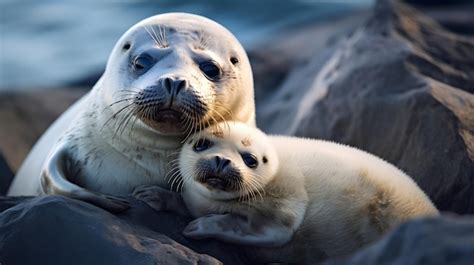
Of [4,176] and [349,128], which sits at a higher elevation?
[349,128]

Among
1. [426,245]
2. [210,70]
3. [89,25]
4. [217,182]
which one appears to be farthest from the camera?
[89,25]

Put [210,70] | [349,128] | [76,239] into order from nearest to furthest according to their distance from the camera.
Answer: [76,239], [210,70], [349,128]

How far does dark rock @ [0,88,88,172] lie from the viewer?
28.6 ft

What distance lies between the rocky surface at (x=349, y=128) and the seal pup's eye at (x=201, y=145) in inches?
14.2

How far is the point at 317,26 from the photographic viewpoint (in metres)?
12.8

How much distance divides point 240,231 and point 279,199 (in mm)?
269

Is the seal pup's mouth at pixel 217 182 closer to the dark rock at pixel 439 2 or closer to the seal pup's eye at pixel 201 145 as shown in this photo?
the seal pup's eye at pixel 201 145

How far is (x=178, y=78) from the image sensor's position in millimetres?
5422

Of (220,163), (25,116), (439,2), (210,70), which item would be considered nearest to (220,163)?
(220,163)

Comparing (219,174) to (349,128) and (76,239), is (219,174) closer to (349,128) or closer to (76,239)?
(76,239)

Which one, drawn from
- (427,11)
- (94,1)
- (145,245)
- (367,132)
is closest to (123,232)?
(145,245)

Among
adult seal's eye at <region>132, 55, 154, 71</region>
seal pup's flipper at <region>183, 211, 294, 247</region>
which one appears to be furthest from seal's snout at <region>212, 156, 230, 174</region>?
adult seal's eye at <region>132, 55, 154, 71</region>

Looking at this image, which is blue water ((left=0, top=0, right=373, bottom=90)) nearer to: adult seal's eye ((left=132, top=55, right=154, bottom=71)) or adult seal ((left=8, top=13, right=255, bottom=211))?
adult seal ((left=8, top=13, right=255, bottom=211))

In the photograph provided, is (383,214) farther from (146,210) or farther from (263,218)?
(146,210)
